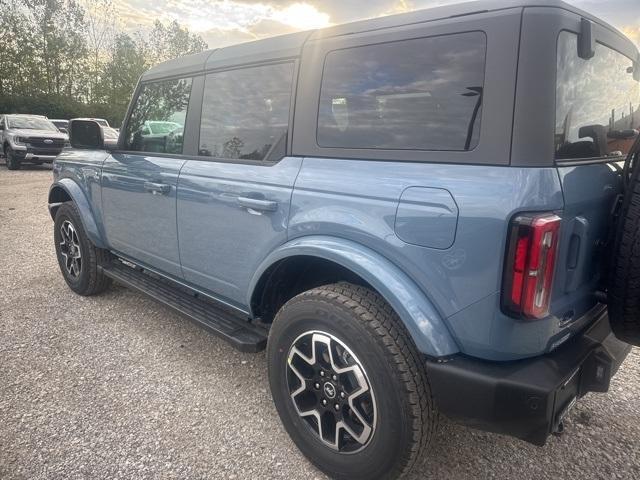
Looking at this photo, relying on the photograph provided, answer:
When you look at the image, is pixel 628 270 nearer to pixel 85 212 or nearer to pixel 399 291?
pixel 399 291

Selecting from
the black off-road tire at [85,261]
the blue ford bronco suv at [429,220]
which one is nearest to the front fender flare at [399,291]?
the blue ford bronco suv at [429,220]

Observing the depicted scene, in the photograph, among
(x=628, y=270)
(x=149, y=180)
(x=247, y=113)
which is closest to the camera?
(x=628, y=270)

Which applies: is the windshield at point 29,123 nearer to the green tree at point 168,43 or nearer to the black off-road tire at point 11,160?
the black off-road tire at point 11,160

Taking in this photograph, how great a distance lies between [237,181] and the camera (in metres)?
2.46

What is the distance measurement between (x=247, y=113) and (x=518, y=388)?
1954 mm

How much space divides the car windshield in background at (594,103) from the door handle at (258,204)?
1268 mm

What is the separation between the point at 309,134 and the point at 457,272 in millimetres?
1032

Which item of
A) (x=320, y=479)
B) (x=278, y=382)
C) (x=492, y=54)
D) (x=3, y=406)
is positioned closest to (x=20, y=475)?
(x=3, y=406)

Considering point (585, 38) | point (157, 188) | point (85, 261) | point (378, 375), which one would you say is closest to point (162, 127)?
point (157, 188)

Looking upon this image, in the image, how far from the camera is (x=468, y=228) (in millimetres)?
1574

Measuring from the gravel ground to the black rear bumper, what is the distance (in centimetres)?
62

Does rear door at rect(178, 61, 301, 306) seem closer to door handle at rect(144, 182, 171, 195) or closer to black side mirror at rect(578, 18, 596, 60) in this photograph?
door handle at rect(144, 182, 171, 195)

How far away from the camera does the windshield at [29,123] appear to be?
Result: 16.0 m

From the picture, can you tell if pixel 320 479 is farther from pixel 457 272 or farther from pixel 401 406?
pixel 457 272
